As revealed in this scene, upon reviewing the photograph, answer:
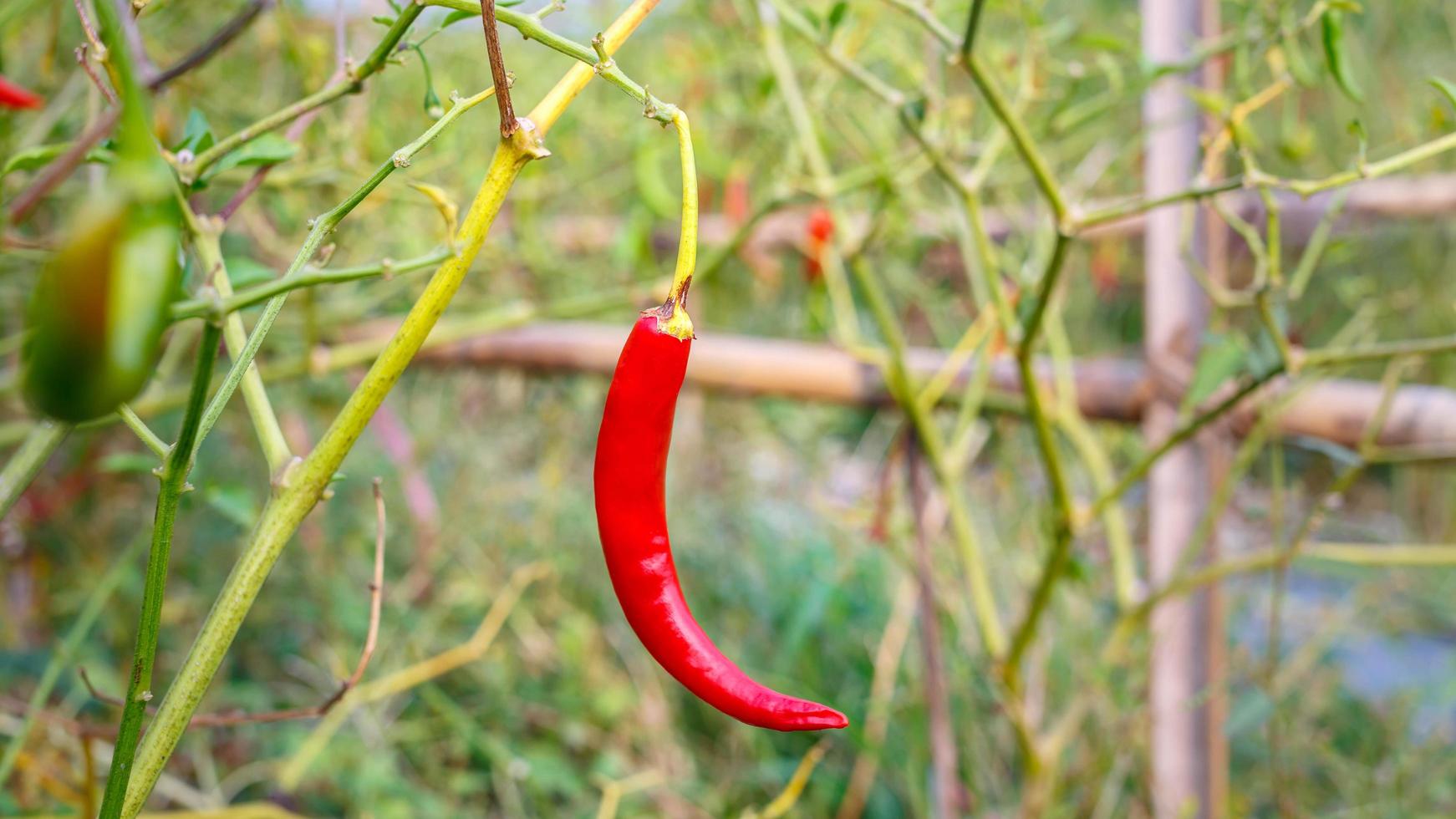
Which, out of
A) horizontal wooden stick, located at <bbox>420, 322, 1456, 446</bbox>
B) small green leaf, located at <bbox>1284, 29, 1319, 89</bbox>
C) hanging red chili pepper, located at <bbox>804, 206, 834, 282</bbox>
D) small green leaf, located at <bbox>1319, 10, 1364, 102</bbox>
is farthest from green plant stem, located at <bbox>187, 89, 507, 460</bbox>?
hanging red chili pepper, located at <bbox>804, 206, 834, 282</bbox>

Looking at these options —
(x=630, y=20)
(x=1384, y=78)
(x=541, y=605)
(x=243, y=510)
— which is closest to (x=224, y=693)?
(x=541, y=605)

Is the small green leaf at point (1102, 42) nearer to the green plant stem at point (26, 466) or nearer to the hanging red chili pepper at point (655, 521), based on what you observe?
the hanging red chili pepper at point (655, 521)

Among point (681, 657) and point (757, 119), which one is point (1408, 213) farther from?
point (681, 657)

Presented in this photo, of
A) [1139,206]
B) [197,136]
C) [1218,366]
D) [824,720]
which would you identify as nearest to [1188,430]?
[1218,366]

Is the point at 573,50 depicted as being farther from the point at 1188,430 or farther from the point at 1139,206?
the point at 1188,430

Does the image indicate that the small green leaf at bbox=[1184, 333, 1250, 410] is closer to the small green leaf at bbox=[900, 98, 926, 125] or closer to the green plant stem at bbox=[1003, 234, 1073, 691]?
the green plant stem at bbox=[1003, 234, 1073, 691]

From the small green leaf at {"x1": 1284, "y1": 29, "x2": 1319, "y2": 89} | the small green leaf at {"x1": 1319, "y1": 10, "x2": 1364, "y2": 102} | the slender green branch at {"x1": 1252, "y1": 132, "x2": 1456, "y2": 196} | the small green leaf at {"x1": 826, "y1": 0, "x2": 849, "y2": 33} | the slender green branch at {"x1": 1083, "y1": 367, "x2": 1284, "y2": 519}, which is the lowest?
the slender green branch at {"x1": 1083, "y1": 367, "x2": 1284, "y2": 519}

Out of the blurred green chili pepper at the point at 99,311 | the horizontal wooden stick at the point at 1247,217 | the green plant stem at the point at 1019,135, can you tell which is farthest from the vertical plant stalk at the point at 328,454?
the horizontal wooden stick at the point at 1247,217
